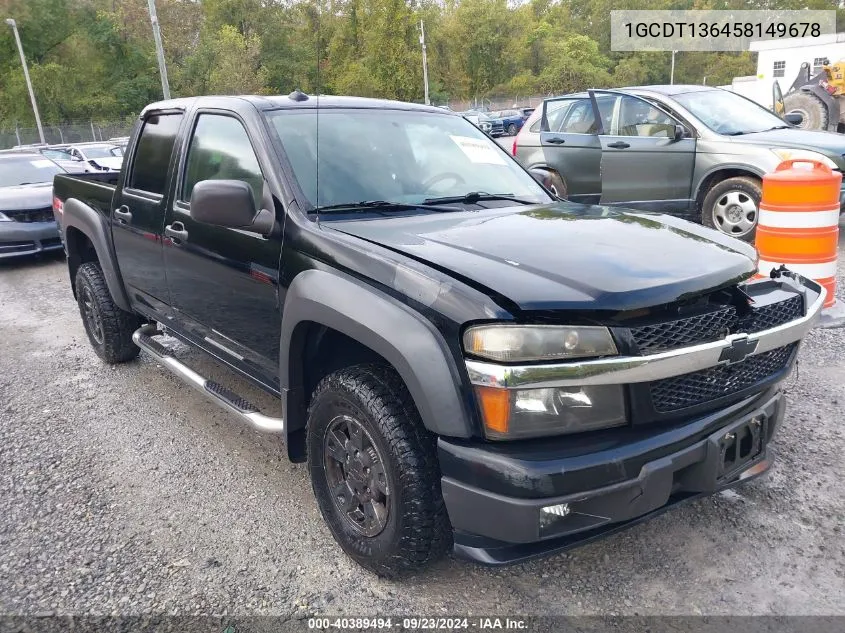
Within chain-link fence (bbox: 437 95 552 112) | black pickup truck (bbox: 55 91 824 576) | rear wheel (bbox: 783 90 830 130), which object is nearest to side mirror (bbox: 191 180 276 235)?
black pickup truck (bbox: 55 91 824 576)

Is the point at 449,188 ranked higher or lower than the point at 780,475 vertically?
higher

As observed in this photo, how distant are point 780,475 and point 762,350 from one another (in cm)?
115

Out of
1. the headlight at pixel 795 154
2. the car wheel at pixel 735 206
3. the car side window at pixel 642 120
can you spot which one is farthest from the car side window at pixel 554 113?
the headlight at pixel 795 154

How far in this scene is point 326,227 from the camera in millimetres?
2744

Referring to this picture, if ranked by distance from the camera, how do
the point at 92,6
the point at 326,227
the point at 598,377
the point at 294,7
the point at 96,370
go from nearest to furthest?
the point at 598,377
the point at 326,227
the point at 294,7
the point at 96,370
the point at 92,6

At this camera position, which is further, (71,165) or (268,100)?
(71,165)

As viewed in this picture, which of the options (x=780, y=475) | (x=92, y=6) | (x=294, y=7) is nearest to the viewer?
(x=780, y=475)

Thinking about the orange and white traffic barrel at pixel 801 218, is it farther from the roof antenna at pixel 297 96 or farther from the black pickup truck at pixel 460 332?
the roof antenna at pixel 297 96

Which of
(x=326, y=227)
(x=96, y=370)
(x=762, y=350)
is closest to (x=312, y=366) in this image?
(x=326, y=227)

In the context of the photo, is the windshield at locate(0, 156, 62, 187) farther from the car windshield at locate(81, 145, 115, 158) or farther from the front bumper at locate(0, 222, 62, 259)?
the car windshield at locate(81, 145, 115, 158)

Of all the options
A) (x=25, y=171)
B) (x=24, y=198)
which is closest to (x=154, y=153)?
(x=24, y=198)

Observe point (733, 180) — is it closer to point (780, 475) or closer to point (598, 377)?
point (780, 475)

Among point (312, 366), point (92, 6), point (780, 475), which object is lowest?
point (780, 475)

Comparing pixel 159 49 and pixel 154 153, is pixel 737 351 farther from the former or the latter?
pixel 159 49
